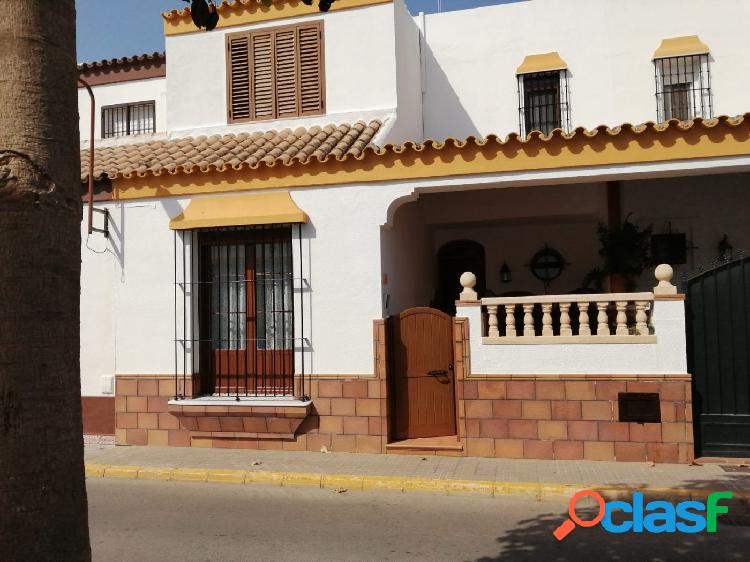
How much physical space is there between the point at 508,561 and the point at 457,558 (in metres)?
0.36

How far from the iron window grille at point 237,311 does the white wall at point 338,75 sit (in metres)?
2.87

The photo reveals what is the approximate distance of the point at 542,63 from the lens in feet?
37.2

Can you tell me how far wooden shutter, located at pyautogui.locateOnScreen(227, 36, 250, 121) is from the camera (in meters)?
10.7

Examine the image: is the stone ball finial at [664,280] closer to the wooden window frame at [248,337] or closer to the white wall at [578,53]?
the wooden window frame at [248,337]

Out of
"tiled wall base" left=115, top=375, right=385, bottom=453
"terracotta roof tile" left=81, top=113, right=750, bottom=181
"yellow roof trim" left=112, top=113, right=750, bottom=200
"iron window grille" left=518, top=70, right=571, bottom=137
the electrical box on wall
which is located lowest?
"tiled wall base" left=115, top=375, right=385, bottom=453

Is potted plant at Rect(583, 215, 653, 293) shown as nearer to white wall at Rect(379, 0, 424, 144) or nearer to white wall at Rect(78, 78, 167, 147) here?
white wall at Rect(379, 0, 424, 144)

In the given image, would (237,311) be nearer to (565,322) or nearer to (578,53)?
(565,322)

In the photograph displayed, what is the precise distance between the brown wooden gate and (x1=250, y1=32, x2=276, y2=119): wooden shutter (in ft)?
15.8

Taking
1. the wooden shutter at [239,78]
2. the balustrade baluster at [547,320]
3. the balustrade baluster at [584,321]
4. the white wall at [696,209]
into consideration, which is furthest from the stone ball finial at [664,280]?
the wooden shutter at [239,78]

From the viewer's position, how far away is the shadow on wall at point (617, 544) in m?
4.60

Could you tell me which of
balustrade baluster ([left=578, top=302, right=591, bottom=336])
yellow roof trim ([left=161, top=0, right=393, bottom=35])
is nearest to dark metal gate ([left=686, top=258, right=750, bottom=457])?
balustrade baluster ([left=578, top=302, right=591, bottom=336])

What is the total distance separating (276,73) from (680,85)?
7024 millimetres

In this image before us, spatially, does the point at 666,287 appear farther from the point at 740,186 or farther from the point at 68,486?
the point at 68,486

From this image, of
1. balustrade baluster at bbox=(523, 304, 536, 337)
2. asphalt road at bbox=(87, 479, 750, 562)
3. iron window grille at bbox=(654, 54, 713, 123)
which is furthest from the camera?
iron window grille at bbox=(654, 54, 713, 123)
